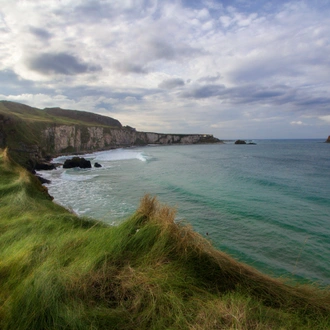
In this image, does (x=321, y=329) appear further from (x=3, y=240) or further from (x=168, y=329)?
(x=3, y=240)

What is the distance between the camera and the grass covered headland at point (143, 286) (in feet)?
9.15

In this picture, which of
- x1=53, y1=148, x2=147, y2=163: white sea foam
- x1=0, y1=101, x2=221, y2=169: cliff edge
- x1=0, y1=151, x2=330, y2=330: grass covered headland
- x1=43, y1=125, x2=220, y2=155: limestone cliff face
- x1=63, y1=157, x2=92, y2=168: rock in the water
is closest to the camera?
x1=0, y1=151, x2=330, y2=330: grass covered headland

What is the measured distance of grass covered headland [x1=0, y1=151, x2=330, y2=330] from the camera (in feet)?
9.15

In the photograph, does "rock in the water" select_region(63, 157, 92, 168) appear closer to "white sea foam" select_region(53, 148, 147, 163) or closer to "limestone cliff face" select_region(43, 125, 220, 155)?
"white sea foam" select_region(53, 148, 147, 163)

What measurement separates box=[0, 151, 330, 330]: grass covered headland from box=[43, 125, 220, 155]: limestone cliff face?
66851 mm

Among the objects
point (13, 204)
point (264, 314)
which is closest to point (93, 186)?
point (13, 204)

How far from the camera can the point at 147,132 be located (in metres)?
159

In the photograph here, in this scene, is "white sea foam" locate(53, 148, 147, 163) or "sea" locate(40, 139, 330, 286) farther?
"white sea foam" locate(53, 148, 147, 163)

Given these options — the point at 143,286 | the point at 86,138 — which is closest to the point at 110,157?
the point at 86,138

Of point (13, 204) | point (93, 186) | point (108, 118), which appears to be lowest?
point (93, 186)

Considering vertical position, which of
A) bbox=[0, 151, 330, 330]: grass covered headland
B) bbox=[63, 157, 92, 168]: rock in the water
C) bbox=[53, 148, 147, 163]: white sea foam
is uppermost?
bbox=[0, 151, 330, 330]: grass covered headland

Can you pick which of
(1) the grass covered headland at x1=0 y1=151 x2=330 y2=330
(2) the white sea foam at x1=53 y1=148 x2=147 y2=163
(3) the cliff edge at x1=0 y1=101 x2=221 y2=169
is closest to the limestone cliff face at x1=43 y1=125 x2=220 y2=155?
(3) the cliff edge at x1=0 y1=101 x2=221 y2=169

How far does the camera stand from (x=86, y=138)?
285 ft

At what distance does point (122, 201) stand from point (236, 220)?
337 inches
